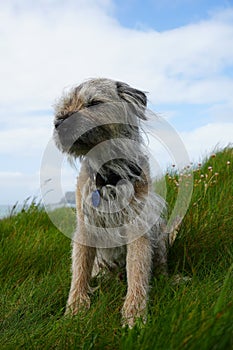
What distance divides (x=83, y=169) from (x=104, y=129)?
17.5 inches

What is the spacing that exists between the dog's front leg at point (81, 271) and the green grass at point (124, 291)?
0.37 feet

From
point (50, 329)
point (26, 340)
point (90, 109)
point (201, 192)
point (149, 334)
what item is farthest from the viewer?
point (201, 192)

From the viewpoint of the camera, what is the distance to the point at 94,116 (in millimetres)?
3777

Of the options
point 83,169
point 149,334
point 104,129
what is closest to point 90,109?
point 104,129

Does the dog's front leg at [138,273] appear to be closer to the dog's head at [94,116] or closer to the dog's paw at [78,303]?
the dog's paw at [78,303]

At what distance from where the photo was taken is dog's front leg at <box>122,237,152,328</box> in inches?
149

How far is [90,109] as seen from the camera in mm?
3787

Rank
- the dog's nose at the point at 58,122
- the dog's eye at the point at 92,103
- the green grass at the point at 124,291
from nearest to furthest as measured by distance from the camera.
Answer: the green grass at the point at 124,291 → the dog's nose at the point at 58,122 → the dog's eye at the point at 92,103

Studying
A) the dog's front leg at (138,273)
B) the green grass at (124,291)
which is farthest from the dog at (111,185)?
the green grass at (124,291)

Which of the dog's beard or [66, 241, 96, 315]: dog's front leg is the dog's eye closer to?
the dog's beard

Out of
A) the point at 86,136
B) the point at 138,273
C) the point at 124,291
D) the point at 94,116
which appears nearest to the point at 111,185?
the point at 86,136

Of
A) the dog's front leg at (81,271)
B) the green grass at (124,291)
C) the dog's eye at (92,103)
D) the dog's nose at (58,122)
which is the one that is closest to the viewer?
the green grass at (124,291)

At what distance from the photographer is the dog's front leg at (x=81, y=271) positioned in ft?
13.4

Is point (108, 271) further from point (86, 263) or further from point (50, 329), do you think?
point (50, 329)
